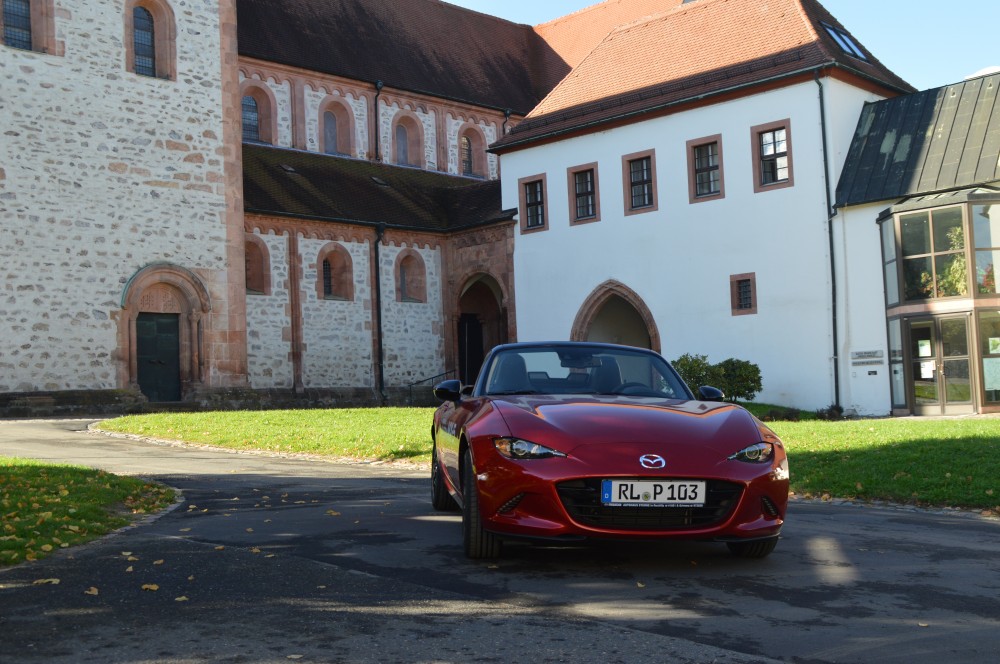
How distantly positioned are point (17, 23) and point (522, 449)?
1017 inches

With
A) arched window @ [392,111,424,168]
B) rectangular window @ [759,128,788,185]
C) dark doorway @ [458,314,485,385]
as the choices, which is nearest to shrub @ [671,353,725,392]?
rectangular window @ [759,128,788,185]

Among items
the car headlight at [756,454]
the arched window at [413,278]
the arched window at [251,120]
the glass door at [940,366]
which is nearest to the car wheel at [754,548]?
the car headlight at [756,454]

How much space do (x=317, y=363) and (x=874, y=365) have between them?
16073 mm

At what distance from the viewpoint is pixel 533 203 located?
34.4 meters

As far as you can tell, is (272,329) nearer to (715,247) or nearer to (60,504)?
(715,247)

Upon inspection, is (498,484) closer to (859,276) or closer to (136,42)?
(859,276)

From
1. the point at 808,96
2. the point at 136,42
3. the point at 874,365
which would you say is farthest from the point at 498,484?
the point at 136,42

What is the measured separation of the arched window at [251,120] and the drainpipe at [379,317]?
541 cm

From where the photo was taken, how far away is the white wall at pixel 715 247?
2767 cm

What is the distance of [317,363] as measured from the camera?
34.7 m

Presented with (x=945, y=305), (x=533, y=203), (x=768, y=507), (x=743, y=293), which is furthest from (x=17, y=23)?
(x=768, y=507)

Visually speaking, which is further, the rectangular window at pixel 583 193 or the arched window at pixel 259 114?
the arched window at pixel 259 114

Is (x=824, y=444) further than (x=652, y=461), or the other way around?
(x=824, y=444)

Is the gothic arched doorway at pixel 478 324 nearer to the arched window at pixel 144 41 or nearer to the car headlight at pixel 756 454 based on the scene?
the arched window at pixel 144 41
